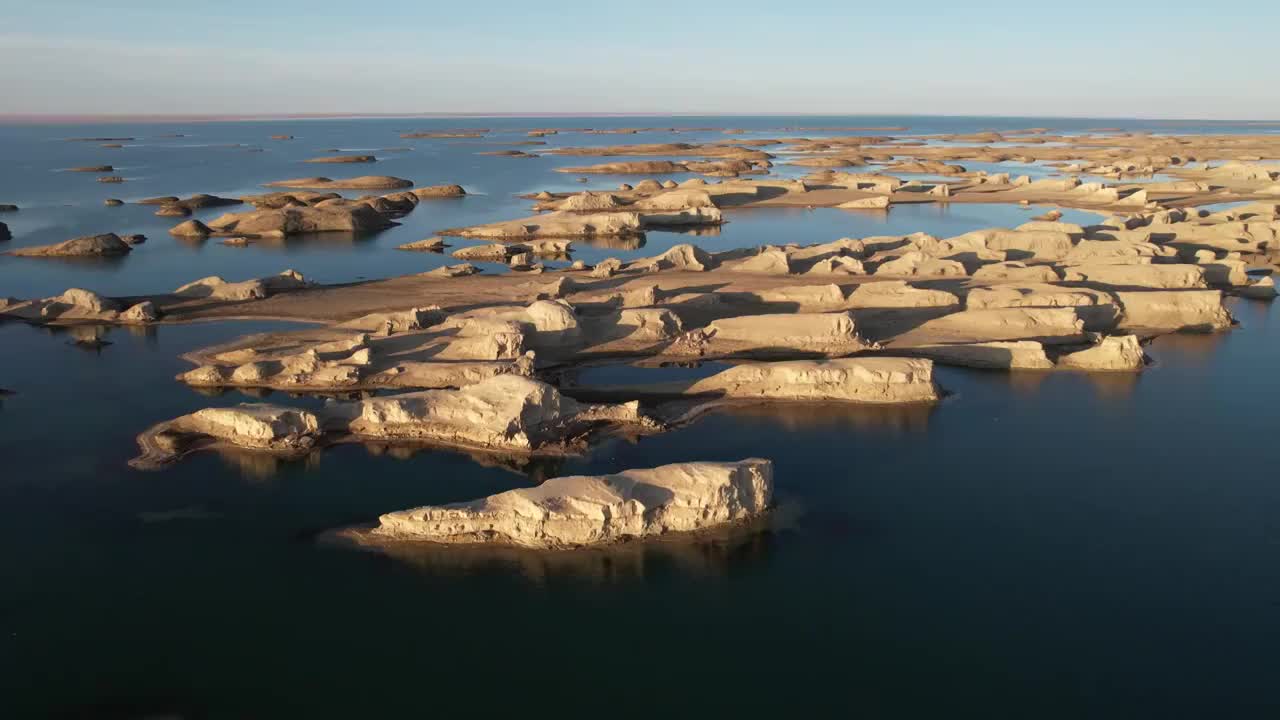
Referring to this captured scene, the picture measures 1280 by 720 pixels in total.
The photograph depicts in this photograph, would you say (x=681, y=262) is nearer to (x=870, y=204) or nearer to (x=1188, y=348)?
(x=1188, y=348)

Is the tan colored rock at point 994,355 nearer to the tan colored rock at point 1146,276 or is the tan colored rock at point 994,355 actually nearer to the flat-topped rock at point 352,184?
the tan colored rock at point 1146,276

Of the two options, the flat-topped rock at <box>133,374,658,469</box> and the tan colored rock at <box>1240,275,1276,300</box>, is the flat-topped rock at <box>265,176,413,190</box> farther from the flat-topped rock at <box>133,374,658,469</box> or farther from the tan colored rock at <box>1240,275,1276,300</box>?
the tan colored rock at <box>1240,275,1276,300</box>

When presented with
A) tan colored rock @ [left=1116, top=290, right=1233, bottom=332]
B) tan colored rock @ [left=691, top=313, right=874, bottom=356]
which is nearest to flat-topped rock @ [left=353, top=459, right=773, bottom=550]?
tan colored rock @ [left=691, top=313, right=874, bottom=356]

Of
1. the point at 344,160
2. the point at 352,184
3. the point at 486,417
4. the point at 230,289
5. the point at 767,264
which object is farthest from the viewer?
the point at 344,160

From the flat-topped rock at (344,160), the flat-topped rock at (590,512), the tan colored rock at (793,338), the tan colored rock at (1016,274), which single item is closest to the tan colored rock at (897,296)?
the tan colored rock at (793,338)

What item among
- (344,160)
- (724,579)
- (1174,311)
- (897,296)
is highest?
(344,160)

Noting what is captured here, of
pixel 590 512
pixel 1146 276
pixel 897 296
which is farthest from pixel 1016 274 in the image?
pixel 590 512

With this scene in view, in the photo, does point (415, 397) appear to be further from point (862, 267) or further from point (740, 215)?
point (740, 215)

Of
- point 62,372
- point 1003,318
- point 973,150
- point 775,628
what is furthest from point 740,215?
point 973,150
